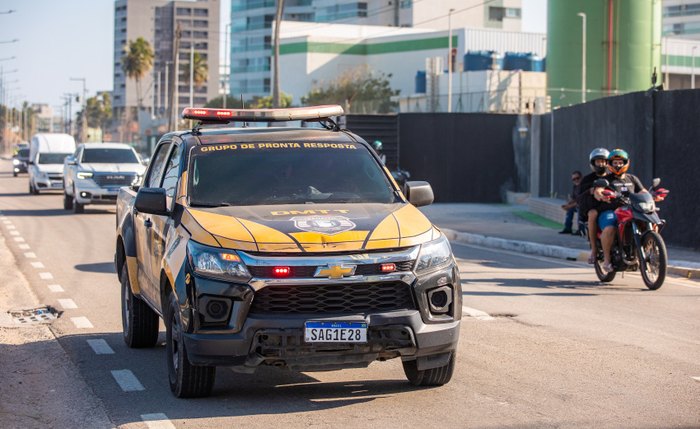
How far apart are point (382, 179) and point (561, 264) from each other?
994cm

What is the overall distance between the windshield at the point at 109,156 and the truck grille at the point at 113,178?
1091 mm

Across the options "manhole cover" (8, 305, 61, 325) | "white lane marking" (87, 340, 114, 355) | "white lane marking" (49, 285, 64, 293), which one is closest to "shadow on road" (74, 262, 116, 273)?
"white lane marking" (49, 285, 64, 293)

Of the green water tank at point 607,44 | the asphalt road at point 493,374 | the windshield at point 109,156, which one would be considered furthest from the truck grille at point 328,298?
the green water tank at point 607,44

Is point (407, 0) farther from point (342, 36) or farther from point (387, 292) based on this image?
point (387, 292)

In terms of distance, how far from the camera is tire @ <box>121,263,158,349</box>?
9914 mm

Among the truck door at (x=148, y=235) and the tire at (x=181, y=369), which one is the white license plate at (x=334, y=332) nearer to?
the tire at (x=181, y=369)

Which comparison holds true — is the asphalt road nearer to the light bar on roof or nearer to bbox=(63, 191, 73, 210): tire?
the light bar on roof

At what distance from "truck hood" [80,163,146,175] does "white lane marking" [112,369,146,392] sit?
68.7 feet

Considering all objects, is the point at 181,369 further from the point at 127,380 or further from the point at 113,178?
the point at 113,178

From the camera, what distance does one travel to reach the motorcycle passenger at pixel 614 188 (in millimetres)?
14531

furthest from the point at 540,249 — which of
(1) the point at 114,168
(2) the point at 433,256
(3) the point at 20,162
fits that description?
(3) the point at 20,162

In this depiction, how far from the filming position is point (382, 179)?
862 centimetres

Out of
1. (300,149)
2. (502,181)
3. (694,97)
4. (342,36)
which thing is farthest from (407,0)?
(300,149)

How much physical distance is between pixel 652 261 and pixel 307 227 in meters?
7.93
